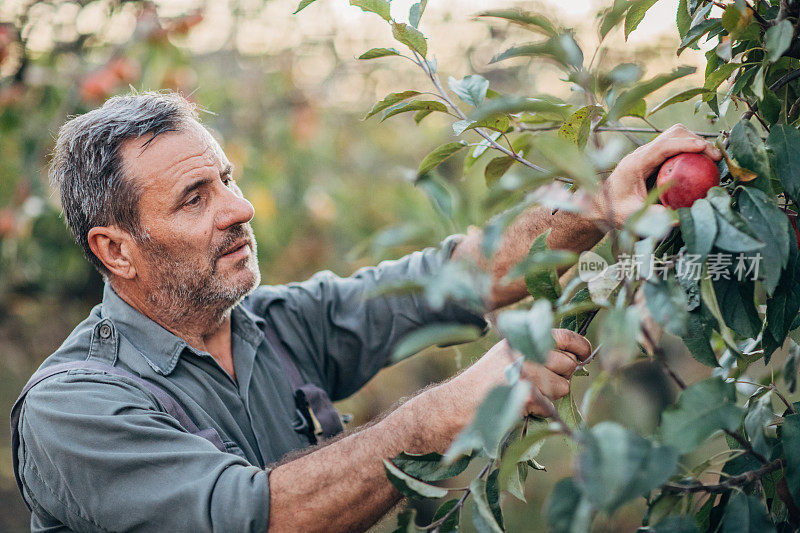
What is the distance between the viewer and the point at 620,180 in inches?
38.6

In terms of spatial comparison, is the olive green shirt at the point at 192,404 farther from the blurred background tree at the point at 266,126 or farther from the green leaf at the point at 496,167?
the blurred background tree at the point at 266,126

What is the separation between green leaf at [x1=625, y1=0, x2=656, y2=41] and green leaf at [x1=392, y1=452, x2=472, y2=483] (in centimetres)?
63

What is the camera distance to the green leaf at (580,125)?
35.8 inches

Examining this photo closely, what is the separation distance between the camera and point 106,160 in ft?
4.68

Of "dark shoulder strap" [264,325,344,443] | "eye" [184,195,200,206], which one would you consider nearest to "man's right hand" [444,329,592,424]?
"dark shoulder strap" [264,325,344,443]

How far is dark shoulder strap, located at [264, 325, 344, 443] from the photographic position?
58.9 inches

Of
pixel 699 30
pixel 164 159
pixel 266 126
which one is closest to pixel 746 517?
pixel 699 30

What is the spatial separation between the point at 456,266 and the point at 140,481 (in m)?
0.69

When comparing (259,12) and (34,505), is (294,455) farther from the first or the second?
(259,12)

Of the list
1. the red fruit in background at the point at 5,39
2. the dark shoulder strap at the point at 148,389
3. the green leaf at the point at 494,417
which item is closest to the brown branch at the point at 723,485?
the green leaf at the point at 494,417

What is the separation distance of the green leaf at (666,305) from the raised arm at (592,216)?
0.07m

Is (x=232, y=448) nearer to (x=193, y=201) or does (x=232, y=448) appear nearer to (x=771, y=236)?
(x=193, y=201)

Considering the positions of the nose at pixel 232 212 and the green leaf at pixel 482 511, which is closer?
the green leaf at pixel 482 511

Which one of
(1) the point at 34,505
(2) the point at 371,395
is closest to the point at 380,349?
(1) the point at 34,505
